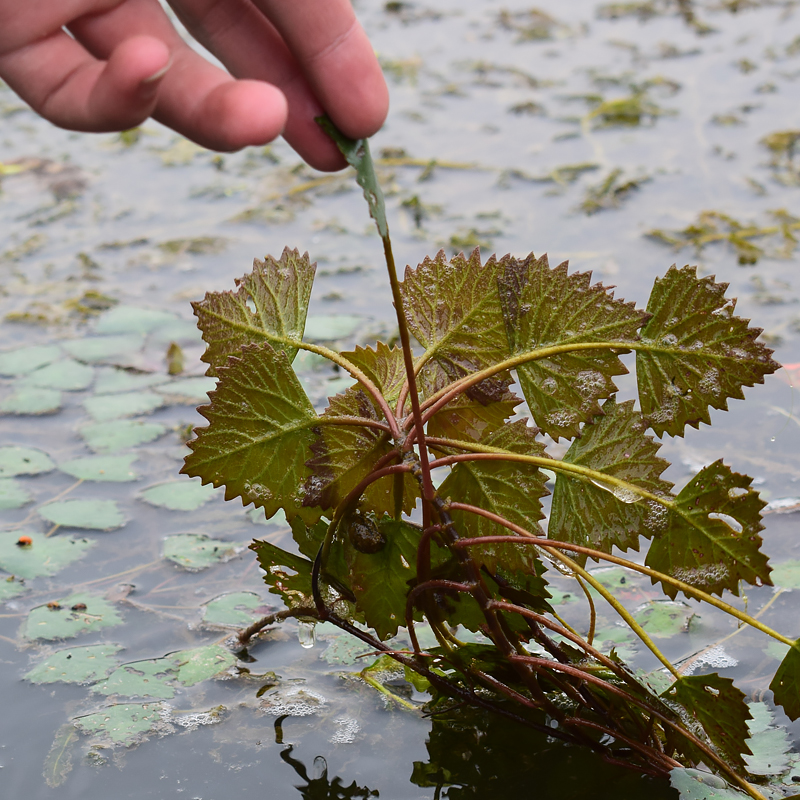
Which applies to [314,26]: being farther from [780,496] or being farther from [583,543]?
[780,496]

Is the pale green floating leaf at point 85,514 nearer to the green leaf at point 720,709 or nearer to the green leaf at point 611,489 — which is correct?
the green leaf at point 611,489

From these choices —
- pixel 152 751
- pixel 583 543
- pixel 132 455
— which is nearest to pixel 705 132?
pixel 132 455

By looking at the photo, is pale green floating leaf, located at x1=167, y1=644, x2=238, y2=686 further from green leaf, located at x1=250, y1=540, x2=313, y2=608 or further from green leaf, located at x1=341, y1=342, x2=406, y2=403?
green leaf, located at x1=341, y1=342, x2=406, y2=403

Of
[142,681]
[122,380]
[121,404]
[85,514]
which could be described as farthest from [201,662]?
[122,380]

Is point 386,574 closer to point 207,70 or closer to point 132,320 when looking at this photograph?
point 207,70

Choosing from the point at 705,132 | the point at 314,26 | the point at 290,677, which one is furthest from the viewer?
the point at 705,132

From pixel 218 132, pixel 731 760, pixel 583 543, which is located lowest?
pixel 731 760
